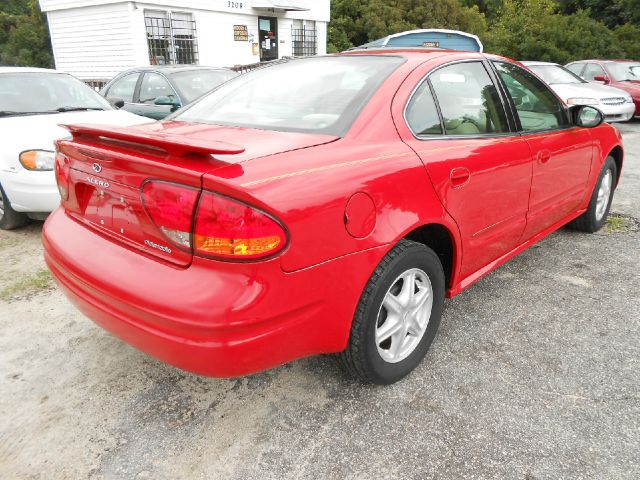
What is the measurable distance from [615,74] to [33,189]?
1279cm

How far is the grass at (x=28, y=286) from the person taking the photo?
3.33 meters

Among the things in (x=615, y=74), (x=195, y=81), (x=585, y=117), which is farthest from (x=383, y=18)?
(x=585, y=117)

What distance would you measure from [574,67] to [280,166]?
534 inches

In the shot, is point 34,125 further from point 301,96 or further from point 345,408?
point 345,408

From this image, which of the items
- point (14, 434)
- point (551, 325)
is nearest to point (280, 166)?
point (14, 434)

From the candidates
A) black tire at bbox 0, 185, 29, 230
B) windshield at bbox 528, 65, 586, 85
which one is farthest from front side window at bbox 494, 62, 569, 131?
windshield at bbox 528, 65, 586, 85

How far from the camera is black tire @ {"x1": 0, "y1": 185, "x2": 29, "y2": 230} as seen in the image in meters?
4.37

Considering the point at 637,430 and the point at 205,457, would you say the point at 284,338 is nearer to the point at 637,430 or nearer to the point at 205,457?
the point at 205,457

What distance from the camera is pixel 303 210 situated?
1750 millimetres

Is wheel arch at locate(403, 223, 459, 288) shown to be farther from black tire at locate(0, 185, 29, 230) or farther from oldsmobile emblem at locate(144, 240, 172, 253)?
black tire at locate(0, 185, 29, 230)

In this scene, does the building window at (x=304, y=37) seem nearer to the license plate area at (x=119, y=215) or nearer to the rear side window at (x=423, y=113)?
the rear side window at (x=423, y=113)

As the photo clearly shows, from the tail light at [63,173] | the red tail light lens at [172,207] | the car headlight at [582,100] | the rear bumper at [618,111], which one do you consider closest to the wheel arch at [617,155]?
the red tail light lens at [172,207]

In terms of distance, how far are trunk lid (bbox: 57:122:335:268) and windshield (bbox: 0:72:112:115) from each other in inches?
127

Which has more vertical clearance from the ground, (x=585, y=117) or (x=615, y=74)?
(x=585, y=117)
